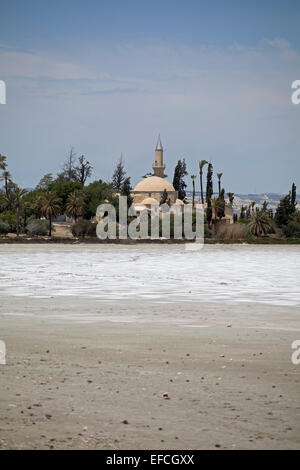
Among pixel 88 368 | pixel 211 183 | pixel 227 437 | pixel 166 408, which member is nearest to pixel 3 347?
pixel 88 368

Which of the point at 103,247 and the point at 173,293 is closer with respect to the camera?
the point at 173,293

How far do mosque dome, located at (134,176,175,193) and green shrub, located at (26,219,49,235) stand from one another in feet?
144

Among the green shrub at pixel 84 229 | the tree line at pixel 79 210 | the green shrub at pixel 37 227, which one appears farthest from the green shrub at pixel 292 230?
the green shrub at pixel 37 227

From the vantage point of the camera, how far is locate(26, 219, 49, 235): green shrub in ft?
253

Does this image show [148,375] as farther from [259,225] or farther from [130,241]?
[259,225]

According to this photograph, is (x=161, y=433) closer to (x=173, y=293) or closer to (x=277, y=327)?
(x=277, y=327)

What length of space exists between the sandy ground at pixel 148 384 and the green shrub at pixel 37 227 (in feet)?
209

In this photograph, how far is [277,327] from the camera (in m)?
13.6

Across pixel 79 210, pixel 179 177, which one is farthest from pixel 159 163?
pixel 79 210

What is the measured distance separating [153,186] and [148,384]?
4501 inches

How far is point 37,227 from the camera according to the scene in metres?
77.7

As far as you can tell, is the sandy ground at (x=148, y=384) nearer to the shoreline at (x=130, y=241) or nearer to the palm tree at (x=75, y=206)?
the shoreline at (x=130, y=241)

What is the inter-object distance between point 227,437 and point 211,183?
3687 inches

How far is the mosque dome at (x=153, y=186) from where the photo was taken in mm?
121500
